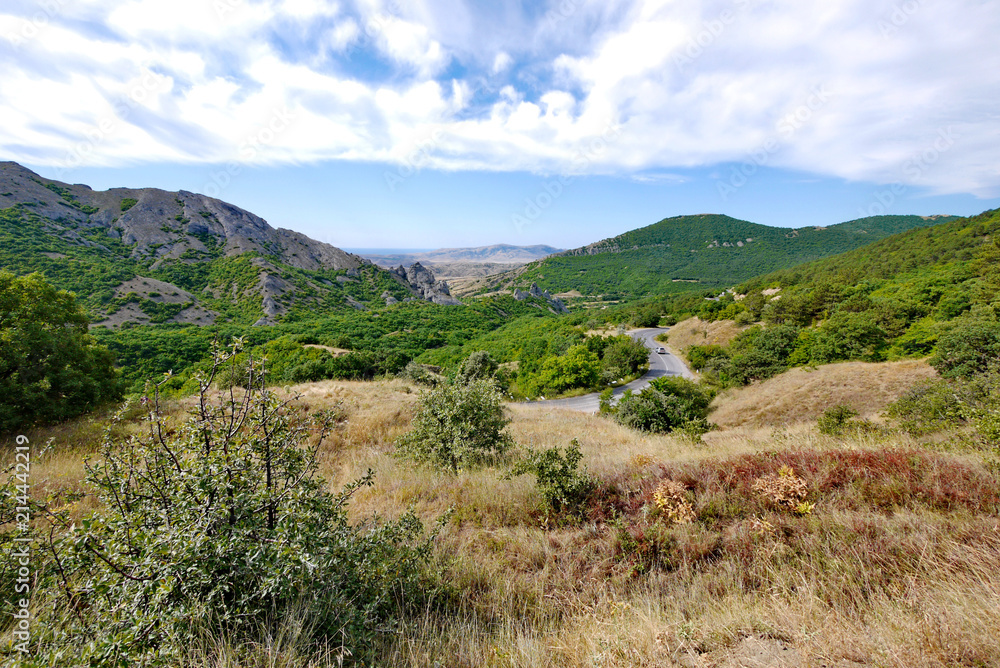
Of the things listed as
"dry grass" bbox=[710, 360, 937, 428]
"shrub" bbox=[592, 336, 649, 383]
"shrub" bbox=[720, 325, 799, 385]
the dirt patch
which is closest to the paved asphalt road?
"shrub" bbox=[592, 336, 649, 383]

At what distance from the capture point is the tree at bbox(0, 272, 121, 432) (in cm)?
745

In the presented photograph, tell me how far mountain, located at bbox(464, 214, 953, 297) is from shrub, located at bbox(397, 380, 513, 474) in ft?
398

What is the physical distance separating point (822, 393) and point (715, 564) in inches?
938

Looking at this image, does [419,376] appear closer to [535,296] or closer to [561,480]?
[561,480]

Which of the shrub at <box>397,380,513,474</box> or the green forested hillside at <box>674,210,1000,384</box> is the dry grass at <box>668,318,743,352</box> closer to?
the green forested hillside at <box>674,210,1000,384</box>

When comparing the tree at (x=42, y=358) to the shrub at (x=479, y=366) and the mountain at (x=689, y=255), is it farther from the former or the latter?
the mountain at (x=689, y=255)

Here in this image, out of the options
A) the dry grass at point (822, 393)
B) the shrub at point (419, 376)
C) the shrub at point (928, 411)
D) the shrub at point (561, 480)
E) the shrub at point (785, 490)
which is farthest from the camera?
the shrub at point (419, 376)

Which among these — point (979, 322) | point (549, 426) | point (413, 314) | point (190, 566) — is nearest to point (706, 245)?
point (413, 314)

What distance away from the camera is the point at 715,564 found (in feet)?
12.8

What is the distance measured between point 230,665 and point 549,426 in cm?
1181

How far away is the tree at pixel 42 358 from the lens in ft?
24.4

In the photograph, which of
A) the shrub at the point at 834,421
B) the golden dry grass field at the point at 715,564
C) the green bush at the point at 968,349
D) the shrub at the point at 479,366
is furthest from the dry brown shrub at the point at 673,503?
the shrub at the point at 479,366

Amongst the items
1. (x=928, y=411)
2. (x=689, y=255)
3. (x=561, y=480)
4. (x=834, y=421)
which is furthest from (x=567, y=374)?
(x=689, y=255)

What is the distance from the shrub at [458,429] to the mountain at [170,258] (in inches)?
2310
